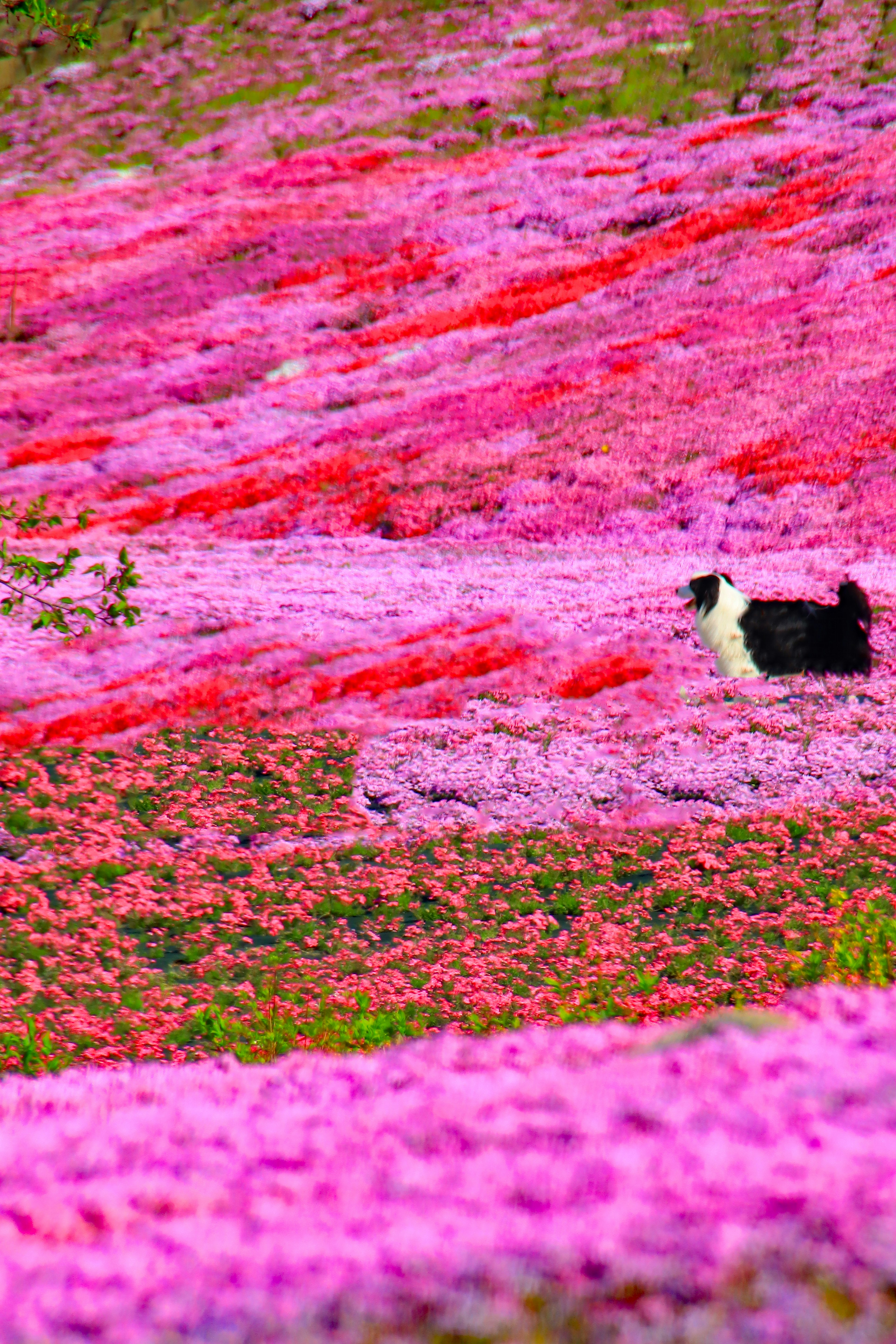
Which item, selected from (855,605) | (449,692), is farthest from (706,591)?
(449,692)

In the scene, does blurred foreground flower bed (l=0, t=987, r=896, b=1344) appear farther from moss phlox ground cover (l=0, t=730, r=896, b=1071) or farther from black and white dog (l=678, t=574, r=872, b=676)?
black and white dog (l=678, t=574, r=872, b=676)

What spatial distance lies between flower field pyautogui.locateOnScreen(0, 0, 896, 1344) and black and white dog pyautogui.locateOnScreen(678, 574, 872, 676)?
12.1 inches

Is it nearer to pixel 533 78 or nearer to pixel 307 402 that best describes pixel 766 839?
pixel 307 402

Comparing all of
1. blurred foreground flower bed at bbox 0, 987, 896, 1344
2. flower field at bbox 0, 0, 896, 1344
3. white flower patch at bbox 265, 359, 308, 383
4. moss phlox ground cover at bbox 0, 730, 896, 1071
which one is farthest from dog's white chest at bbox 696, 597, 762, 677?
white flower patch at bbox 265, 359, 308, 383

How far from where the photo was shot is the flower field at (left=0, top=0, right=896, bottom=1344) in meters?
3.05

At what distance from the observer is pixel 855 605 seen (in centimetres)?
1102

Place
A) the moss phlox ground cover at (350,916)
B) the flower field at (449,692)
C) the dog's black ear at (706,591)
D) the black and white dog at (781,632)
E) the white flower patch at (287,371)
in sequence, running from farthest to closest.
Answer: the white flower patch at (287,371)
the dog's black ear at (706,591)
the black and white dog at (781,632)
the moss phlox ground cover at (350,916)
the flower field at (449,692)

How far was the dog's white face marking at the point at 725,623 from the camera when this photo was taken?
11203 millimetres

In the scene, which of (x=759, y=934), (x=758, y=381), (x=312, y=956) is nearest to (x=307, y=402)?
(x=758, y=381)

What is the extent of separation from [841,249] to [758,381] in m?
3.13

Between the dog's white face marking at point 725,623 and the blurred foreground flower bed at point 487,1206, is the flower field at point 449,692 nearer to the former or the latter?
the blurred foreground flower bed at point 487,1206

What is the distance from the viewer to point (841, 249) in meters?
15.5

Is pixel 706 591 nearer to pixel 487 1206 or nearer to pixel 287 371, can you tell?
pixel 487 1206

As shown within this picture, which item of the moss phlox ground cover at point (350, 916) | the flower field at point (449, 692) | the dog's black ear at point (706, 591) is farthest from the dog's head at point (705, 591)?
the moss phlox ground cover at point (350, 916)
